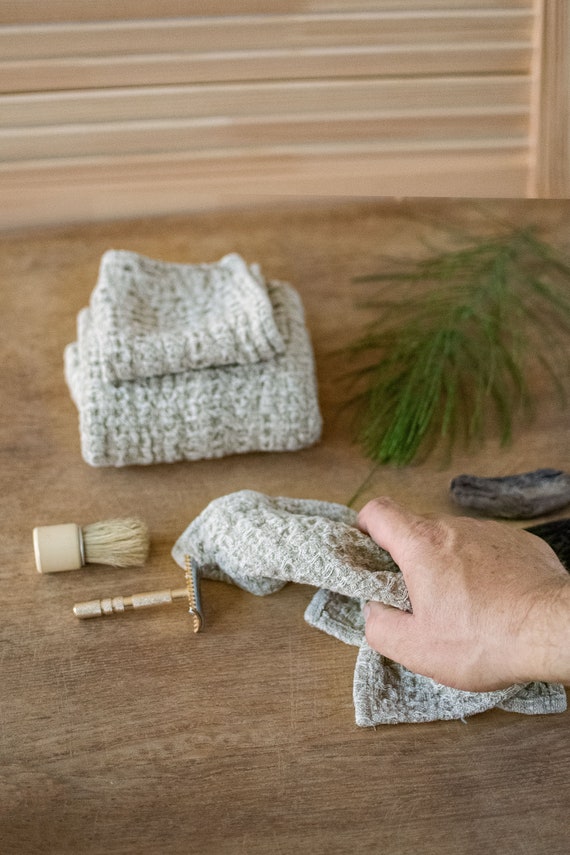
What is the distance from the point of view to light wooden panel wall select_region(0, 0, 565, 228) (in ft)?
2.28

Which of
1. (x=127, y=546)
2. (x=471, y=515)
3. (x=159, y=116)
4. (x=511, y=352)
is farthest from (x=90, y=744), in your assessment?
(x=511, y=352)

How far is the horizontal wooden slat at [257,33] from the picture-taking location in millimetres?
687

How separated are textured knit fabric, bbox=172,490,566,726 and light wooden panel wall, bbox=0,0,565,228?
0.97ft

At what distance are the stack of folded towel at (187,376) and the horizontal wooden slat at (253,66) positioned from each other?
238 millimetres

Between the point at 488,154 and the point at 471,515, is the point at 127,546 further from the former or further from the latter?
the point at 488,154

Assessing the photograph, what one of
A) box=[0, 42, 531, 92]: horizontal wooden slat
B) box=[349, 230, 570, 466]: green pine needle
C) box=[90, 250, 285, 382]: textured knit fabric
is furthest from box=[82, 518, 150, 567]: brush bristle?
box=[0, 42, 531, 92]: horizontal wooden slat

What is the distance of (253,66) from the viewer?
711 millimetres

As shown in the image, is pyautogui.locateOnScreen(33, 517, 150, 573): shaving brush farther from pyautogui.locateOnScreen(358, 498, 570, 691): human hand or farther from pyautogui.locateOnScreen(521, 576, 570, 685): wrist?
pyautogui.locateOnScreen(521, 576, 570, 685): wrist

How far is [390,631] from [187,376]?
1.06 feet

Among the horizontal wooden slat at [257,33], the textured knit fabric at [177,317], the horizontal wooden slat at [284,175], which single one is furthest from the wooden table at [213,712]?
the horizontal wooden slat at [257,33]

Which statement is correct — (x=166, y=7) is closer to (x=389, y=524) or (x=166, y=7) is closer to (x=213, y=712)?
(x=389, y=524)

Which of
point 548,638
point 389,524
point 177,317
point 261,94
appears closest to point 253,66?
point 261,94

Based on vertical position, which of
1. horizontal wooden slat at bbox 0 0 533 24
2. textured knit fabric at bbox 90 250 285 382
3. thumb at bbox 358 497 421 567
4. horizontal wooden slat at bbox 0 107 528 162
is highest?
horizontal wooden slat at bbox 0 0 533 24

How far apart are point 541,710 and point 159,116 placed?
0.59 m
